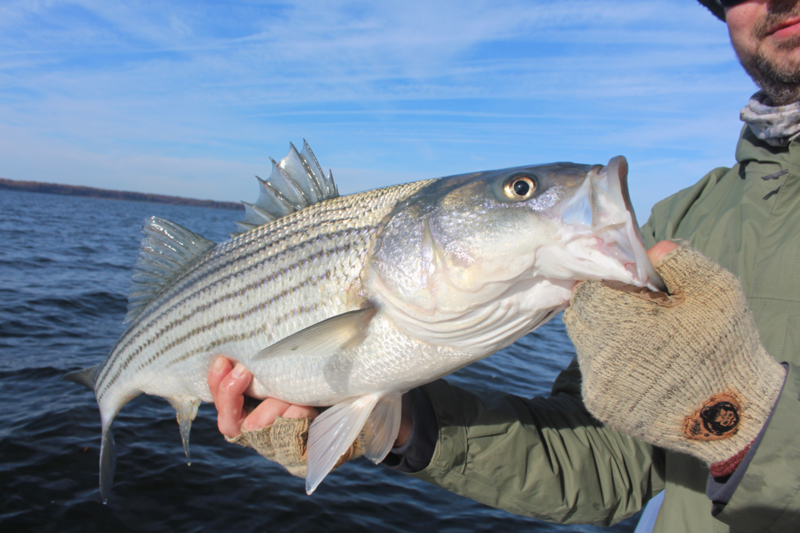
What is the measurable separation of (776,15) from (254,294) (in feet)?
10.1

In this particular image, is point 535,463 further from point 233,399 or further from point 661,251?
point 233,399

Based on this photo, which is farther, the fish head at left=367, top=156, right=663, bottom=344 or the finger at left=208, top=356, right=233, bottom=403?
the finger at left=208, top=356, right=233, bottom=403

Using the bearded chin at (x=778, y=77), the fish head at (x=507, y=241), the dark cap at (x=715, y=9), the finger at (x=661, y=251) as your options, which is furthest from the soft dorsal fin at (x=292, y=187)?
the dark cap at (x=715, y=9)

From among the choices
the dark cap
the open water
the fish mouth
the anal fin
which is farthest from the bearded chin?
the open water

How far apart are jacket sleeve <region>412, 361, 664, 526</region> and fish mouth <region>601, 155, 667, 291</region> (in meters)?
1.25

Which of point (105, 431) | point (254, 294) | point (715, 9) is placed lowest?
point (105, 431)

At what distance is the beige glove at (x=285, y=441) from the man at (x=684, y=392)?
0.07ft

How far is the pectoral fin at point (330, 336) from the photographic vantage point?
192 cm

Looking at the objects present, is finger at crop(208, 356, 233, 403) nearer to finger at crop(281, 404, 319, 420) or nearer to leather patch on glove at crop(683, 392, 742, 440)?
finger at crop(281, 404, 319, 420)

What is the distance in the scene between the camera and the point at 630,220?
143 cm

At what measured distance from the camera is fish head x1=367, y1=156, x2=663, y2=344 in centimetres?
147

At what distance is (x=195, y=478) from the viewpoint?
17.9 ft

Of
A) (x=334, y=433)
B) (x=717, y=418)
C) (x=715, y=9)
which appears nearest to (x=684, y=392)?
(x=717, y=418)

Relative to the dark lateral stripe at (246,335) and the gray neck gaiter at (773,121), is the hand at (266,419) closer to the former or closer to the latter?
the dark lateral stripe at (246,335)
